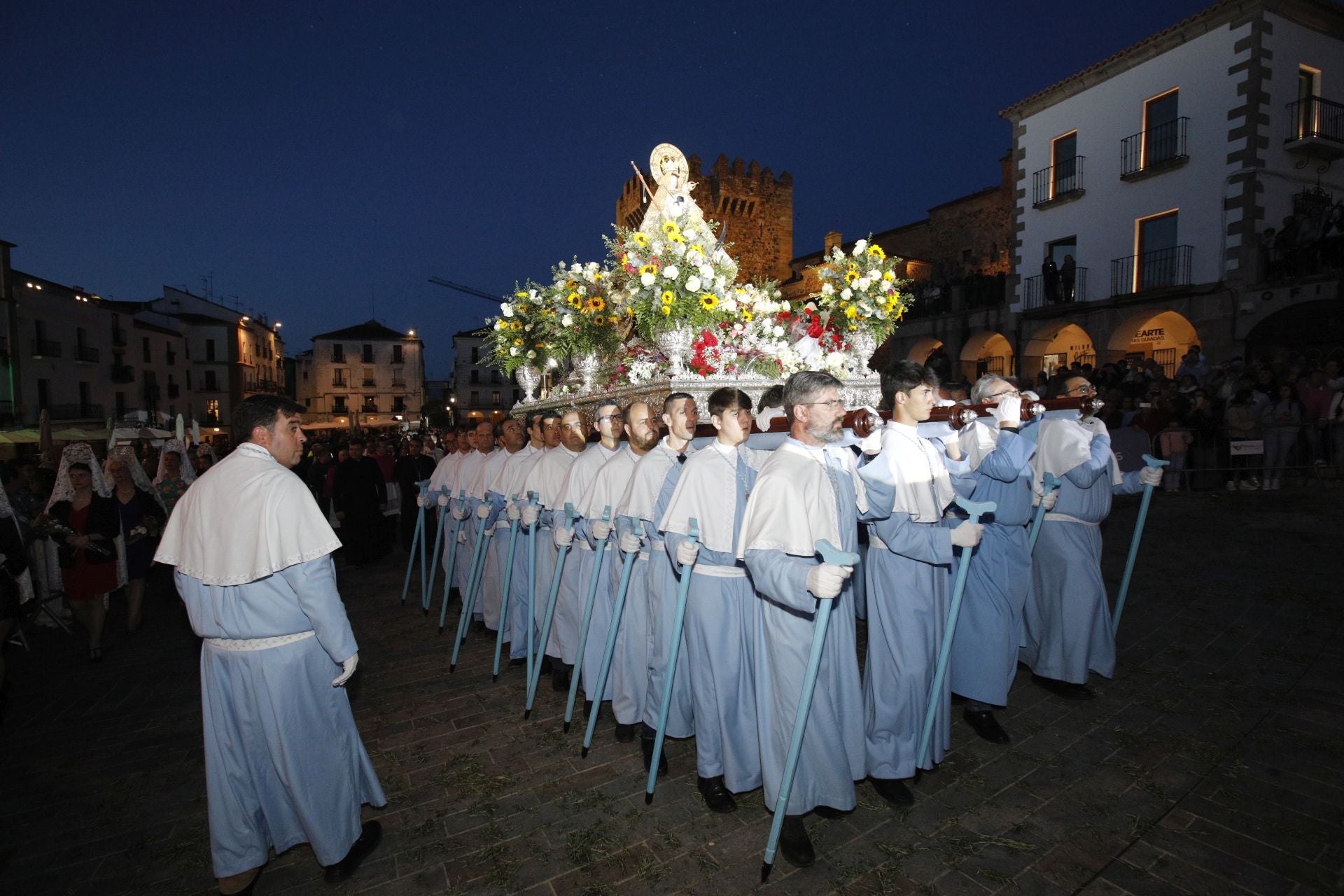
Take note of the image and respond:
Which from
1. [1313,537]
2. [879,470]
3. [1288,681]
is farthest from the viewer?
[1313,537]

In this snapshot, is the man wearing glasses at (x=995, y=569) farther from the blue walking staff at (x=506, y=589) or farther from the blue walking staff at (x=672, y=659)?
the blue walking staff at (x=506, y=589)

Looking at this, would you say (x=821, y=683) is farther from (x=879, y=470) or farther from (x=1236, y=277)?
(x=1236, y=277)

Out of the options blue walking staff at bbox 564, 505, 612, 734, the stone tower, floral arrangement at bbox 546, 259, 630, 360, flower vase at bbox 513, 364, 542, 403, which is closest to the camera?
blue walking staff at bbox 564, 505, 612, 734

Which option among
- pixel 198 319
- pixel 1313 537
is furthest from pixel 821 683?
pixel 198 319

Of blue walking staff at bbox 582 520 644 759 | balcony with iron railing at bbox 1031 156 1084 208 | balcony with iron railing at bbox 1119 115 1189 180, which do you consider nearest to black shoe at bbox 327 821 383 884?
blue walking staff at bbox 582 520 644 759

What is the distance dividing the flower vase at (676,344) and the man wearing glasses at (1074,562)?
10.8ft

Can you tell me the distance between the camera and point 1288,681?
4.96 meters

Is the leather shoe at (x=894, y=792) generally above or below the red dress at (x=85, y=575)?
below

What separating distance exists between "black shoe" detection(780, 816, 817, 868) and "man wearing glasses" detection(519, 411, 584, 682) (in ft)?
9.04

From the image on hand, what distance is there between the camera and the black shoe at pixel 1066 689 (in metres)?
4.91

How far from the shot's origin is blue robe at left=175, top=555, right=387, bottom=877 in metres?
3.16

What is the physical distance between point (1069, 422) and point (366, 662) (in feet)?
21.8

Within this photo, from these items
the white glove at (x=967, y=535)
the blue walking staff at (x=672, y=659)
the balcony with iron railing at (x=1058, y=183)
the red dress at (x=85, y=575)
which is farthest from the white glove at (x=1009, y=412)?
the balcony with iron railing at (x=1058, y=183)

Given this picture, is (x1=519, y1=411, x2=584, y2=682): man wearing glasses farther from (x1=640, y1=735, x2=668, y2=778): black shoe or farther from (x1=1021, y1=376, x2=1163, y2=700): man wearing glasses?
(x1=1021, y1=376, x2=1163, y2=700): man wearing glasses
